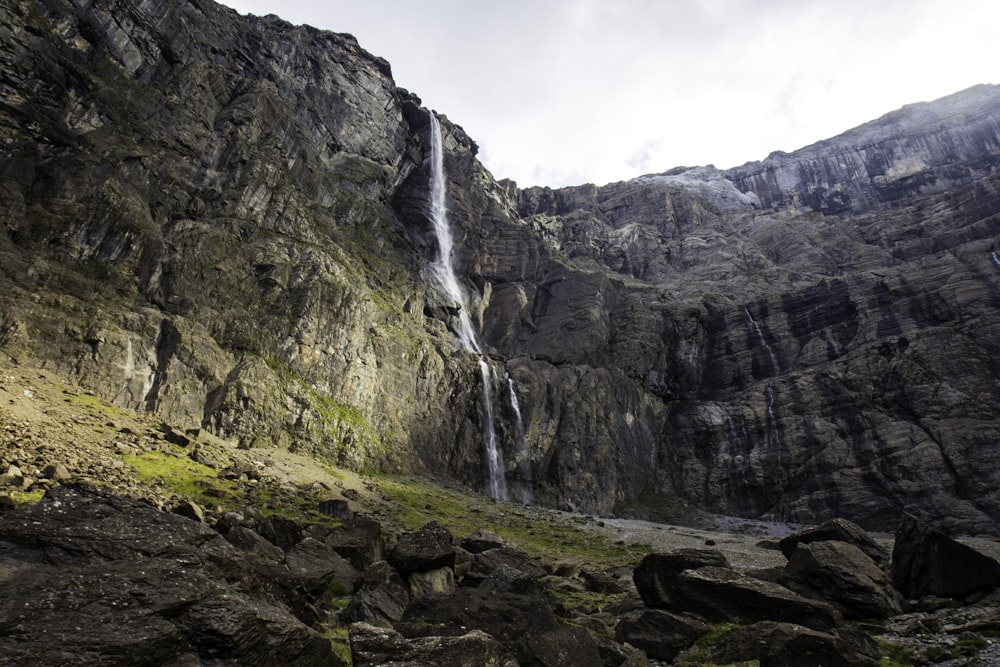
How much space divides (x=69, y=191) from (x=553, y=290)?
83.7 meters

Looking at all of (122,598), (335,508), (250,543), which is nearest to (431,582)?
(250,543)

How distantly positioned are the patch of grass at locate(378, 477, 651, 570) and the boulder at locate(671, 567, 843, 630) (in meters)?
18.6

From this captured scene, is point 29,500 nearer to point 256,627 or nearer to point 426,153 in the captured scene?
point 256,627

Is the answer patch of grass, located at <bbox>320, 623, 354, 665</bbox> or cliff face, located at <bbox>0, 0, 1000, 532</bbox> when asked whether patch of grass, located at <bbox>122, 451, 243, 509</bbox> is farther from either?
patch of grass, located at <bbox>320, 623, 354, 665</bbox>

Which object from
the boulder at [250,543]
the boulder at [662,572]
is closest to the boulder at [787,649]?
the boulder at [662,572]

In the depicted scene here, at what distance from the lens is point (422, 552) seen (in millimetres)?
20672

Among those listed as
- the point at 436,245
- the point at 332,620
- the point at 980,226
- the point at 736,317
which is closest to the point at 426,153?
the point at 436,245

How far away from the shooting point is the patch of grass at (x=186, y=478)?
116 ft

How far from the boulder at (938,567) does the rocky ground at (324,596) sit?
2.17 feet

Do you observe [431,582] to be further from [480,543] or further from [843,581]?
[843,581]

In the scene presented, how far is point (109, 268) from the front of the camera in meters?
59.1

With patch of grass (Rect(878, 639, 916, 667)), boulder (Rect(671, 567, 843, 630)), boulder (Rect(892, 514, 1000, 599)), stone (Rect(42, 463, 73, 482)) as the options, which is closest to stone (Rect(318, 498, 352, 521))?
stone (Rect(42, 463, 73, 482))

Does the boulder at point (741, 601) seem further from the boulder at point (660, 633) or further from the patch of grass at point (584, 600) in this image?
the patch of grass at point (584, 600)

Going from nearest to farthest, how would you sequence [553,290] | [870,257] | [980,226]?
1. [980,226]
2. [553,290]
3. [870,257]
